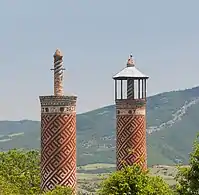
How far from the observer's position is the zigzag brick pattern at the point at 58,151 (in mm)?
38438

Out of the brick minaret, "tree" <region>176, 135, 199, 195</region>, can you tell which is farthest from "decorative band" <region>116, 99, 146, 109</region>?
"tree" <region>176, 135, 199, 195</region>

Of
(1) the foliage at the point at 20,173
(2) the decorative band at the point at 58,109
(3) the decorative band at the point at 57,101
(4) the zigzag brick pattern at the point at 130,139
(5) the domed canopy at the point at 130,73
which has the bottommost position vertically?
(1) the foliage at the point at 20,173

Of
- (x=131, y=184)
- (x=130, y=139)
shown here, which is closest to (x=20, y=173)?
(x=130, y=139)

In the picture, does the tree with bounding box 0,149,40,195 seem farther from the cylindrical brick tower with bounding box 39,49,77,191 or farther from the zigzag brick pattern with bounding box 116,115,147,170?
the cylindrical brick tower with bounding box 39,49,77,191

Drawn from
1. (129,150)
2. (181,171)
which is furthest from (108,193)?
(129,150)

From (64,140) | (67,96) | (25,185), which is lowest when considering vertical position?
(25,185)

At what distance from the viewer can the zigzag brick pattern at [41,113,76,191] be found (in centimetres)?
3844

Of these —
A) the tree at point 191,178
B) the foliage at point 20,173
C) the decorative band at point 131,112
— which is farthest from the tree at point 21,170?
the tree at point 191,178

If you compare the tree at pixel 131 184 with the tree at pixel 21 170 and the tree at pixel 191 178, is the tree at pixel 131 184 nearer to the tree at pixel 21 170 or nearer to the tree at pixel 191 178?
the tree at pixel 191 178

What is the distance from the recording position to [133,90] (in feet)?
153

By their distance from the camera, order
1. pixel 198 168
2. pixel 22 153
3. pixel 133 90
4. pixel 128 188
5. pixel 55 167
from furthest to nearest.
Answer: pixel 22 153
pixel 133 90
pixel 55 167
pixel 128 188
pixel 198 168

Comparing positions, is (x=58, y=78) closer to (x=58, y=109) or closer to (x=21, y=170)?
(x=58, y=109)

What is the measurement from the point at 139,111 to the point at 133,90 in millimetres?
2296

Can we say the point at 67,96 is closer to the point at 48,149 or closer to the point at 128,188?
the point at 48,149
